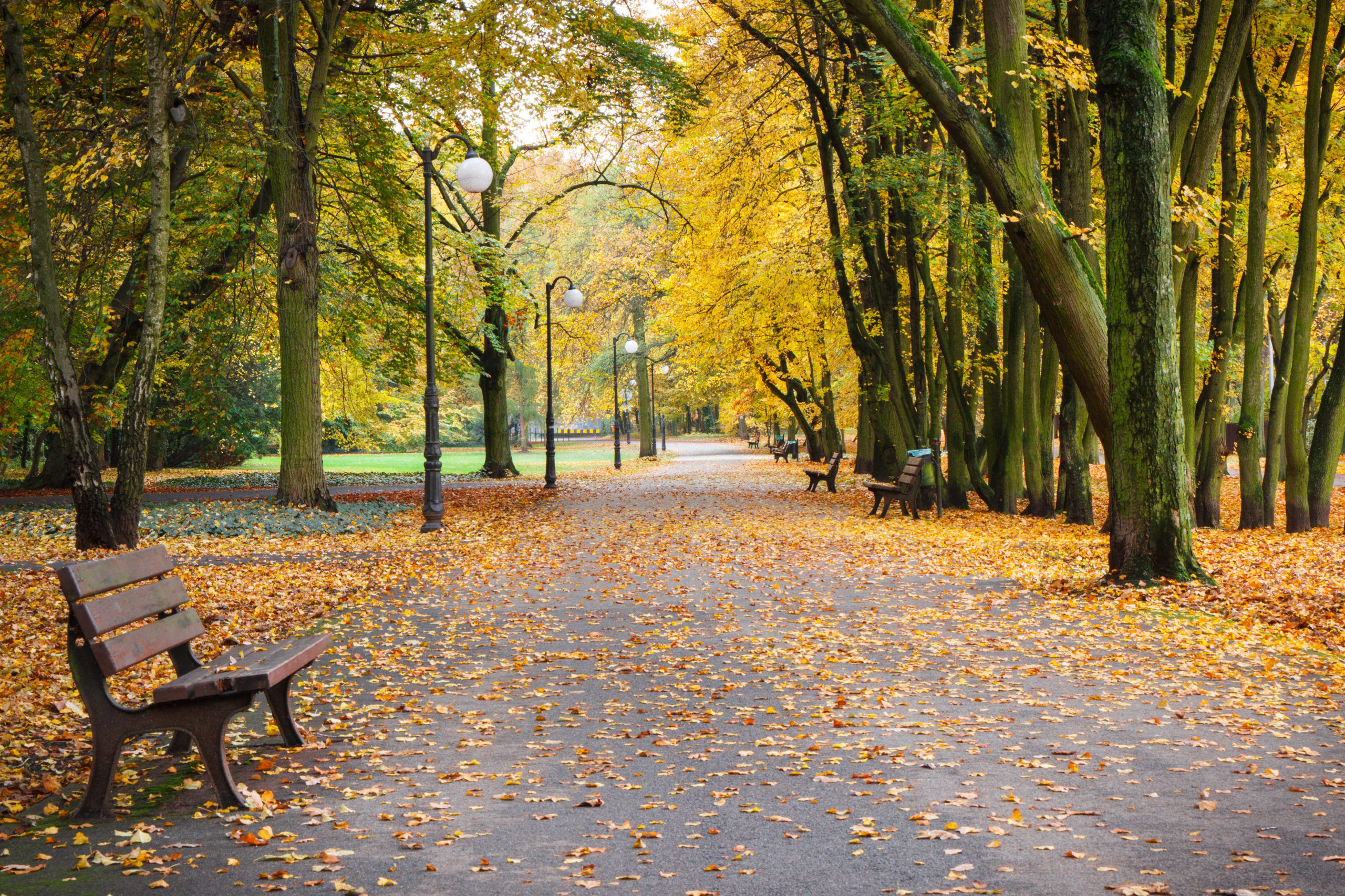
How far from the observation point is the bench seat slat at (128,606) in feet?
14.3

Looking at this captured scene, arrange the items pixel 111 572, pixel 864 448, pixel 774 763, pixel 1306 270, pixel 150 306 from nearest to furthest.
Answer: pixel 111 572 → pixel 774 763 → pixel 150 306 → pixel 1306 270 → pixel 864 448

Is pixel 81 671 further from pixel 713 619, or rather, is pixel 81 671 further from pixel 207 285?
pixel 207 285

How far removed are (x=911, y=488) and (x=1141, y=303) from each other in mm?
8813

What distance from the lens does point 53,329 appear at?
37.9 ft

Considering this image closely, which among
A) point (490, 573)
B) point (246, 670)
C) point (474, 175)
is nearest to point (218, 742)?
point (246, 670)

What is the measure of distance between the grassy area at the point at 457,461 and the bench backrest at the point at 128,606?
95.4ft

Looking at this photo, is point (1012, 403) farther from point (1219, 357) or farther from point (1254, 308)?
point (1254, 308)

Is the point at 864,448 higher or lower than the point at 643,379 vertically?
lower

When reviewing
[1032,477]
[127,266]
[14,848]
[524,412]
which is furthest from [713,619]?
[524,412]

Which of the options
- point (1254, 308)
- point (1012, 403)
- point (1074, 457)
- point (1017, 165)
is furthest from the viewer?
point (1012, 403)

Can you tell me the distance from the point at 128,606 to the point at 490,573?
7018mm

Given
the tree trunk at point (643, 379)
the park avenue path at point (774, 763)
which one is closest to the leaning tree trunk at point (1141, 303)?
the park avenue path at point (774, 763)

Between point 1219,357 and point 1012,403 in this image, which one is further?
point 1012,403

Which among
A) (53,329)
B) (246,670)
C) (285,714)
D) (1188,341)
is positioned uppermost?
(53,329)
